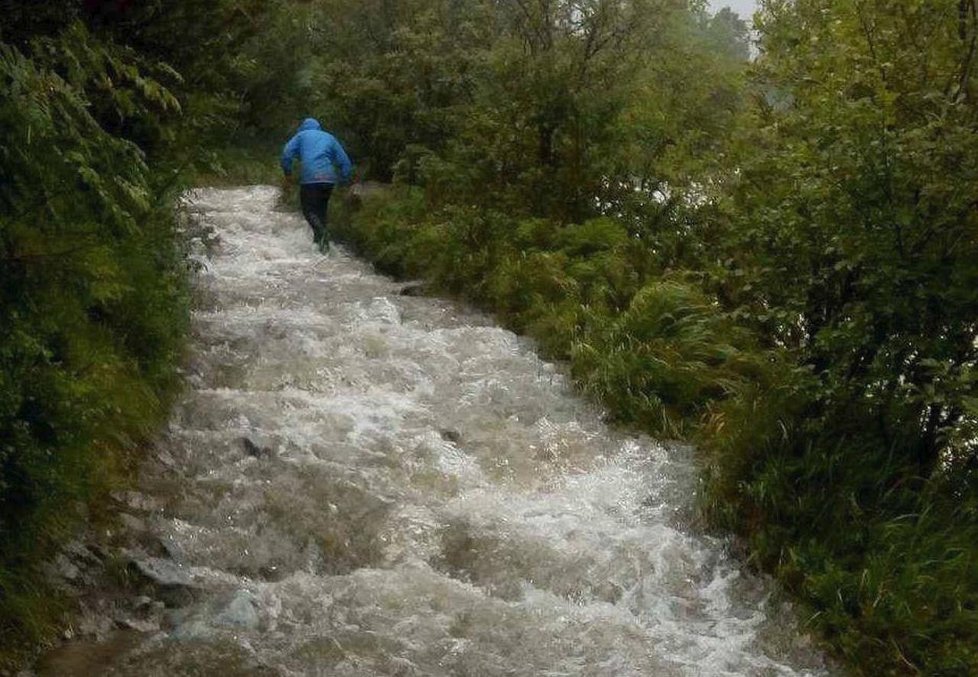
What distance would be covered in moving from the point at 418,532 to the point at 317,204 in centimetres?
948

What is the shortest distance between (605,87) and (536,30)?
139 cm

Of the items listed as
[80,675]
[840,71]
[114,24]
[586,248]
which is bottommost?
[80,675]

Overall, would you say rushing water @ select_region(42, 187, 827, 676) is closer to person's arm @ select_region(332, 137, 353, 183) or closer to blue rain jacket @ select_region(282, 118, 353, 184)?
blue rain jacket @ select_region(282, 118, 353, 184)

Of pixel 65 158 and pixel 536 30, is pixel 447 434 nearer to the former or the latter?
pixel 65 158

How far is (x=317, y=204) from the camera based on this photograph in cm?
1475

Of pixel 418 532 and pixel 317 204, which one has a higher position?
pixel 317 204

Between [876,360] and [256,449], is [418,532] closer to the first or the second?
[256,449]

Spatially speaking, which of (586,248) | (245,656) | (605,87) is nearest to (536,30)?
(605,87)

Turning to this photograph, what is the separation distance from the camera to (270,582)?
5449 mm

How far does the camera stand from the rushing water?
4.98m

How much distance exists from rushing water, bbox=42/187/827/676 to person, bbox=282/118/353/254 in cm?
531

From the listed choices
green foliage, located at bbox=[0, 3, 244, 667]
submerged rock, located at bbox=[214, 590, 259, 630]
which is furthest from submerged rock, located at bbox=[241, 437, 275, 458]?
submerged rock, located at bbox=[214, 590, 259, 630]

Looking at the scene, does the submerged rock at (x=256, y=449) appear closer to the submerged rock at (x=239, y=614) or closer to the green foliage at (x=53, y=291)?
the green foliage at (x=53, y=291)

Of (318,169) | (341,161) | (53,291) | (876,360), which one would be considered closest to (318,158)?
(318,169)
